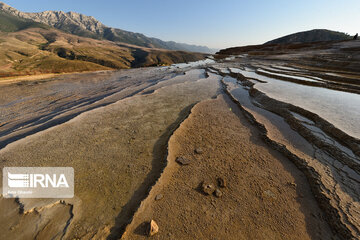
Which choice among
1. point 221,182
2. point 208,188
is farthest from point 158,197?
point 221,182

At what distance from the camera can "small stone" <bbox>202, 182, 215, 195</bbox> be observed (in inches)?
143

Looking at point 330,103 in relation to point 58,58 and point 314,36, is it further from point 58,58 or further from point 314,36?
point 314,36

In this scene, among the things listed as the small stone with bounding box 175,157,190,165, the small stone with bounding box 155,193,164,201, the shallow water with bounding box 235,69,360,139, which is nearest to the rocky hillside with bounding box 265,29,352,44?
the shallow water with bounding box 235,69,360,139

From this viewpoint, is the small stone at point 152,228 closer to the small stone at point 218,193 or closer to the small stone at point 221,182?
the small stone at point 218,193

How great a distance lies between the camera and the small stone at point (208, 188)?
3.62 m

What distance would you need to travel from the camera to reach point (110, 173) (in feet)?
14.2

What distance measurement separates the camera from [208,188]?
12.2 feet

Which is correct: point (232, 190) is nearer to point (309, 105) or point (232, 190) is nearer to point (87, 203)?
point (87, 203)

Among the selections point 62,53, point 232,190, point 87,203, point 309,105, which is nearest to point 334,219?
point 232,190

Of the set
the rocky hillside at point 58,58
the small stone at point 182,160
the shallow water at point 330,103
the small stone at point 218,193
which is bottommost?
the small stone at point 218,193

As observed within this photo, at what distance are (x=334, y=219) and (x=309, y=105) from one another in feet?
22.4

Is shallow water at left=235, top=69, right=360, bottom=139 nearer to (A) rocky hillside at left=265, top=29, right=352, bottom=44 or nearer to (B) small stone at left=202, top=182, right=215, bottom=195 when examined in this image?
(B) small stone at left=202, top=182, right=215, bottom=195

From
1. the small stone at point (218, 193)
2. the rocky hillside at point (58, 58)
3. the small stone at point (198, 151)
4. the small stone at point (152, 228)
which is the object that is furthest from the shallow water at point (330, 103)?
the rocky hillside at point (58, 58)

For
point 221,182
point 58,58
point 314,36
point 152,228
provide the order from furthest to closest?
point 314,36 → point 58,58 → point 221,182 → point 152,228
